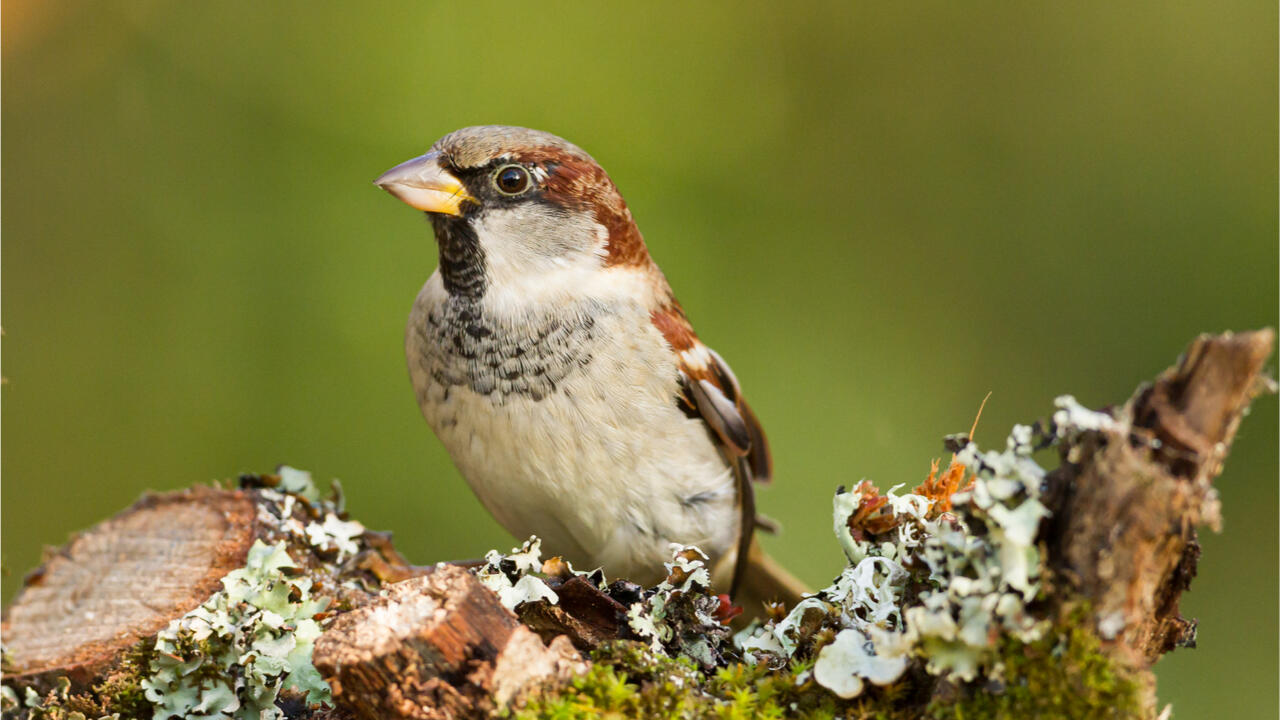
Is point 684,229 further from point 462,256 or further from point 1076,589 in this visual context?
point 1076,589

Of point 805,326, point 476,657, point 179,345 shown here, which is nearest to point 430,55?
point 179,345

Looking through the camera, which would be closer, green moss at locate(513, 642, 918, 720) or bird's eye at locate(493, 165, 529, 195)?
green moss at locate(513, 642, 918, 720)

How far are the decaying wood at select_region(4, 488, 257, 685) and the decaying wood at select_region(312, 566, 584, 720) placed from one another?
0.86 meters

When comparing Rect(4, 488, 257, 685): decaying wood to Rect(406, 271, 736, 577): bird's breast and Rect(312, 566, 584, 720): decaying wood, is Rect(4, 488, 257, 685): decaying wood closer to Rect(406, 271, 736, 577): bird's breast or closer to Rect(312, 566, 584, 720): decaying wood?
Rect(406, 271, 736, 577): bird's breast

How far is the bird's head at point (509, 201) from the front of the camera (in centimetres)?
246

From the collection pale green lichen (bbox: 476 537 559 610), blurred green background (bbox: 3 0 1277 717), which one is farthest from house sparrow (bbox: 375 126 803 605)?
blurred green background (bbox: 3 0 1277 717)

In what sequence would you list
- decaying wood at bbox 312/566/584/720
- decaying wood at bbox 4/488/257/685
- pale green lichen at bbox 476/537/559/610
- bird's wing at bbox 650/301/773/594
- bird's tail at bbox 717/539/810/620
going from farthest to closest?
bird's tail at bbox 717/539/810/620 → bird's wing at bbox 650/301/773/594 → decaying wood at bbox 4/488/257/685 → pale green lichen at bbox 476/537/559/610 → decaying wood at bbox 312/566/584/720

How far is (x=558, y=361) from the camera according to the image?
2.43 metres

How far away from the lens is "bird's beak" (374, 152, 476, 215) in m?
2.43

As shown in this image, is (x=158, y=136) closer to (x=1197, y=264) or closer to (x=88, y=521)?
(x=88, y=521)

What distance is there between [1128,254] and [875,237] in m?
1.04

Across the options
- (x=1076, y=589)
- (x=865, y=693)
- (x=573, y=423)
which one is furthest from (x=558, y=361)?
(x=1076, y=589)

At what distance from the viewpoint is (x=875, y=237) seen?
4578mm

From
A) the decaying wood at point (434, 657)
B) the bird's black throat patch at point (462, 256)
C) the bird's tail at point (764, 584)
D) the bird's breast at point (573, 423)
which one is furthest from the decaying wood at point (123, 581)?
the bird's tail at point (764, 584)
